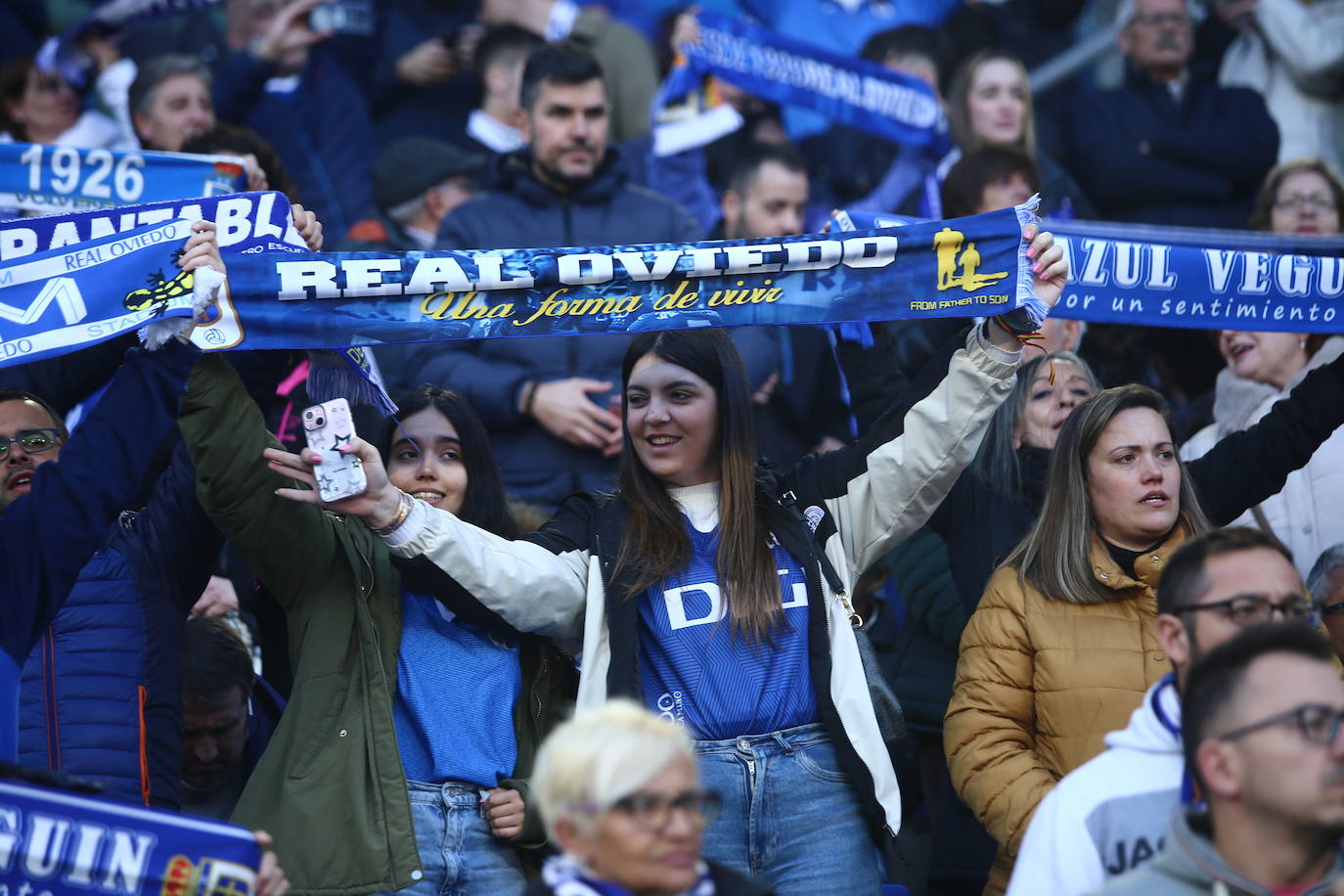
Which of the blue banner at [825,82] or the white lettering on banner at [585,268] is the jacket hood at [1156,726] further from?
the blue banner at [825,82]

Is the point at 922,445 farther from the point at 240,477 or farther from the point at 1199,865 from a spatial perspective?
the point at 240,477

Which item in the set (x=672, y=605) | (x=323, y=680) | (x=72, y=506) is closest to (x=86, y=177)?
(x=72, y=506)

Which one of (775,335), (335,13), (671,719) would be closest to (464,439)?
(671,719)

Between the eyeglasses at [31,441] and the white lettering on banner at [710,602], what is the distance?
194 cm

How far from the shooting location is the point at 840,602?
14.7ft

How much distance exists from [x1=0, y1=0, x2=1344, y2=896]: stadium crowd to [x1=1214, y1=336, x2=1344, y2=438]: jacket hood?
0.06 feet

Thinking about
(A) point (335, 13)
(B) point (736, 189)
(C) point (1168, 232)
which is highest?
(A) point (335, 13)

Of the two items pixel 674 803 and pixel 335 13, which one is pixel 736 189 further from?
pixel 674 803

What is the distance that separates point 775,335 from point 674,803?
152 inches

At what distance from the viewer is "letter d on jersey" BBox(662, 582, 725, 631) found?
4.39 metres

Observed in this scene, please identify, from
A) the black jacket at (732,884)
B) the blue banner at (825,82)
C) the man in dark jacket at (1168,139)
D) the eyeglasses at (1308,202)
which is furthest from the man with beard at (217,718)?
the man in dark jacket at (1168,139)

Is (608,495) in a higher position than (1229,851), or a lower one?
higher

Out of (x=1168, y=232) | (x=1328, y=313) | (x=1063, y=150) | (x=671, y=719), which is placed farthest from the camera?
(x=1063, y=150)

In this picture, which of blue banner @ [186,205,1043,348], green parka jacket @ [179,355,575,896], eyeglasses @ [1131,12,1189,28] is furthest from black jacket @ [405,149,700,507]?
eyeglasses @ [1131,12,1189,28]
